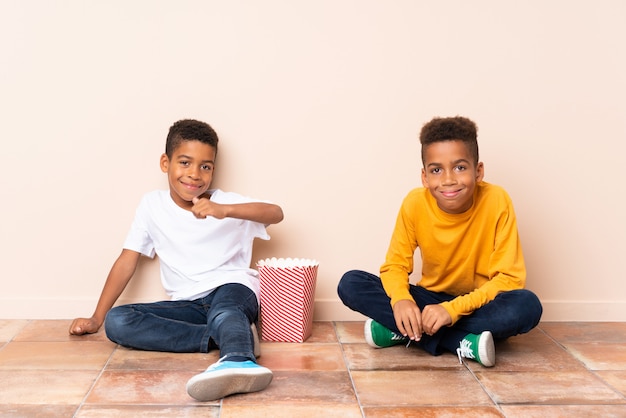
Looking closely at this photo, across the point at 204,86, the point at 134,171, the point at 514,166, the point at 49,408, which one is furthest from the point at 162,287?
the point at 514,166

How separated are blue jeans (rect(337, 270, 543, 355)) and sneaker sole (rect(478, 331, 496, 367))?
0.05 m

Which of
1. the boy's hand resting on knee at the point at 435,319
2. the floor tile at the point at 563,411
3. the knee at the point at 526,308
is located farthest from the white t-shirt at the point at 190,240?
the floor tile at the point at 563,411

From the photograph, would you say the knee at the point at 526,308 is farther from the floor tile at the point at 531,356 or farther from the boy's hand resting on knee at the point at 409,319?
the boy's hand resting on knee at the point at 409,319

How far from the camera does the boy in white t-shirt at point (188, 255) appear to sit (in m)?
2.11

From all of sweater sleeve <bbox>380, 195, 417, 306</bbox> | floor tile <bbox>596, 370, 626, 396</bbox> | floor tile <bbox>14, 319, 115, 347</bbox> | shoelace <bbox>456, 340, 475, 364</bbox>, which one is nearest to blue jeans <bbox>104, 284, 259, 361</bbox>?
floor tile <bbox>14, 319, 115, 347</bbox>

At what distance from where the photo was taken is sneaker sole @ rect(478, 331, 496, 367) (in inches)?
76.5

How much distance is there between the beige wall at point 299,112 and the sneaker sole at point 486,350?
2.03ft

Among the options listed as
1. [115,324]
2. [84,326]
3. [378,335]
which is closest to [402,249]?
[378,335]

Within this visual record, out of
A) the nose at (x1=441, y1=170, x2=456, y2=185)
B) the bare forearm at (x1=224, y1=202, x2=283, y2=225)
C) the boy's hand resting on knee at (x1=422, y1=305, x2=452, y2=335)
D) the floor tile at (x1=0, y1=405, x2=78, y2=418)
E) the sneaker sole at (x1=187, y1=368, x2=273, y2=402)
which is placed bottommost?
the floor tile at (x1=0, y1=405, x2=78, y2=418)

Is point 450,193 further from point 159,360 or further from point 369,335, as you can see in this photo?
point 159,360

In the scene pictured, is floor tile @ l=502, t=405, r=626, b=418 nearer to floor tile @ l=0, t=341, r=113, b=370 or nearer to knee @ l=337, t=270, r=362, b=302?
knee @ l=337, t=270, r=362, b=302

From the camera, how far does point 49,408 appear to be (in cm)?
164

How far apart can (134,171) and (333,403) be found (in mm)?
1145

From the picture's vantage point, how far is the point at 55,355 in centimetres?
206
